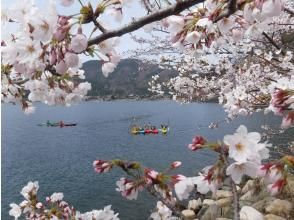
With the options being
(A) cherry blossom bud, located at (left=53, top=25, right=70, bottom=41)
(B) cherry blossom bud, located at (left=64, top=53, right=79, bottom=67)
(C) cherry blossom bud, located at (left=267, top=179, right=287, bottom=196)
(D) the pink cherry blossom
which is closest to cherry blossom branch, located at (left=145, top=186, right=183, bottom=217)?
(D) the pink cherry blossom

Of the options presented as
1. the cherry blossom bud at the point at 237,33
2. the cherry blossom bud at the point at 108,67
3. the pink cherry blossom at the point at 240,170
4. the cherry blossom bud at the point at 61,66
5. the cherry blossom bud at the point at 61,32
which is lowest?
the pink cherry blossom at the point at 240,170

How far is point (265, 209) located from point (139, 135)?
5093cm

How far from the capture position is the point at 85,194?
28.7 metres

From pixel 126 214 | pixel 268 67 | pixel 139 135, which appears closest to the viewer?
pixel 268 67

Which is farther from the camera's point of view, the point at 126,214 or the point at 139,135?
the point at 139,135

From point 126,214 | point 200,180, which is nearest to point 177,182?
point 200,180

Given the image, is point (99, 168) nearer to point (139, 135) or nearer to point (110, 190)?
point (110, 190)

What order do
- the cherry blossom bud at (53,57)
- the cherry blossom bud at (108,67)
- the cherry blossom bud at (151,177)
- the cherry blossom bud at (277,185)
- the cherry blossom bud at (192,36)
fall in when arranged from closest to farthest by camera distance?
1. the cherry blossom bud at (53,57)
2. the cherry blossom bud at (277,185)
3. the cherry blossom bud at (151,177)
4. the cherry blossom bud at (192,36)
5. the cherry blossom bud at (108,67)

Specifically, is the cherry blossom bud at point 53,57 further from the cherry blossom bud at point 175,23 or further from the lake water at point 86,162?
the lake water at point 86,162

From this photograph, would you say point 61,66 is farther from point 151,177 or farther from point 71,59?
point 151,177

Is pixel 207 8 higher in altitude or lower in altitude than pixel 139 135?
higher

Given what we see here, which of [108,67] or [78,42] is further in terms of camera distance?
[108,67]

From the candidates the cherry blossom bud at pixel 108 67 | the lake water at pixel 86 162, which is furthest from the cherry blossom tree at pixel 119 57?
the lake water at pixel 86 162

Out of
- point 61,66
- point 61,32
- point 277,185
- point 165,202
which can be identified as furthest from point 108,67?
point 277,185
